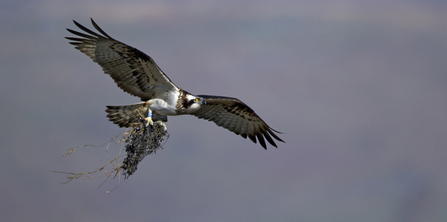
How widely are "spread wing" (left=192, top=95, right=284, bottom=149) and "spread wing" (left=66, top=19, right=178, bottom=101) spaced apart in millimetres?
1667

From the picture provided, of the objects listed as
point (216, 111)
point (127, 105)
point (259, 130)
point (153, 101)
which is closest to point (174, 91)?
point (153, 101)

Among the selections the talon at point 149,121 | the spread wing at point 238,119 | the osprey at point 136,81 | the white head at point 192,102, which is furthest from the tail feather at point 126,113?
the spread wing at point 238,119

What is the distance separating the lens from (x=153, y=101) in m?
8.14

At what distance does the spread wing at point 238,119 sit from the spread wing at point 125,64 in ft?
5.47

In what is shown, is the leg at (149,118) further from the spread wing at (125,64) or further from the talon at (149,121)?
the spread wing at (125,64)

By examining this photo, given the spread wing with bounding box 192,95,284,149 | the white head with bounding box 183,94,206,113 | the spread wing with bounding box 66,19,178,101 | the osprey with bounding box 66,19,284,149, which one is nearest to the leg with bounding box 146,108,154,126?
the osprey with bounding box 66,19,284,149

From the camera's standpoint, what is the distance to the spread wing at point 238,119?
960 cm

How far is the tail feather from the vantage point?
8.19 m

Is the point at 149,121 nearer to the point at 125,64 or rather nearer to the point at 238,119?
the point at 125,64

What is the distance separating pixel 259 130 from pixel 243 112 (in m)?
0.61

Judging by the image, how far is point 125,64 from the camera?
7.89m

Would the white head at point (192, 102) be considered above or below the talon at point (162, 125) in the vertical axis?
above

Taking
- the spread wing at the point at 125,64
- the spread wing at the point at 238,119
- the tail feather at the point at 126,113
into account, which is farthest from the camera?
the spread wing at the point at 238,119

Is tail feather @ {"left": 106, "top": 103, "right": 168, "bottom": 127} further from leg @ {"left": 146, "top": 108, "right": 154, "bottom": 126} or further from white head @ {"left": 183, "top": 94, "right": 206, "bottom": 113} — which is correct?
white head @ {"left": 183, "top": 94, "right": 206, "bottom": 113}
